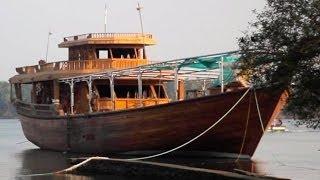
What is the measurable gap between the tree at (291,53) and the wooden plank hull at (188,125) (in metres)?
6.16

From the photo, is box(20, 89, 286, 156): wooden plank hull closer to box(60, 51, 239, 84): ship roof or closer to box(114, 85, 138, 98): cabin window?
box(60, 51, 239, 84): ship roof

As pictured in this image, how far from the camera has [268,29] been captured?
13273 mm

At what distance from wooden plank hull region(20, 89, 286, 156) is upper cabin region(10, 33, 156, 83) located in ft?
12.9

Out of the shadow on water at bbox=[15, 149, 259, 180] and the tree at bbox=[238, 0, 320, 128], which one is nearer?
the tree at bbox=[238, 0, 320, 128]

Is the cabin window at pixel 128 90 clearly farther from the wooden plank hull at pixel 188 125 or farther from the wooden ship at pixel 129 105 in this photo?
the wooden plank hull at pixel 188 125

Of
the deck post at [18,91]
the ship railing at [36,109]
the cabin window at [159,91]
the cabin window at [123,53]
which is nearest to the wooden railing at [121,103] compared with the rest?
the cabin window at [159,91]

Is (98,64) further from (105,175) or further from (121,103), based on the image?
(105,175)

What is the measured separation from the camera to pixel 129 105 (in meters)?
26.4

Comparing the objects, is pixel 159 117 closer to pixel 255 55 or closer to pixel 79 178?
pixel 79 178

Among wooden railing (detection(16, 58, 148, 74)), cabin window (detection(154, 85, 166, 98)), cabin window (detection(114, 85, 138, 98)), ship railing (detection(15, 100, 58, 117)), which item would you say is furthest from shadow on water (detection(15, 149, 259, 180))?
cabin window (detection(154, 85, 166, 98))

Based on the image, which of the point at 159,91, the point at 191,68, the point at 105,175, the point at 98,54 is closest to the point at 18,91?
the point at 98,54

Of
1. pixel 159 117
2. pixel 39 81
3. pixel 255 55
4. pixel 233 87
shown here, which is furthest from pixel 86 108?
pixel 255 55

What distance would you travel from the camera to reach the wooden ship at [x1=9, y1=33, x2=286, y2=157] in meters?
21.5

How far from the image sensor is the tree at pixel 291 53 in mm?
12461
